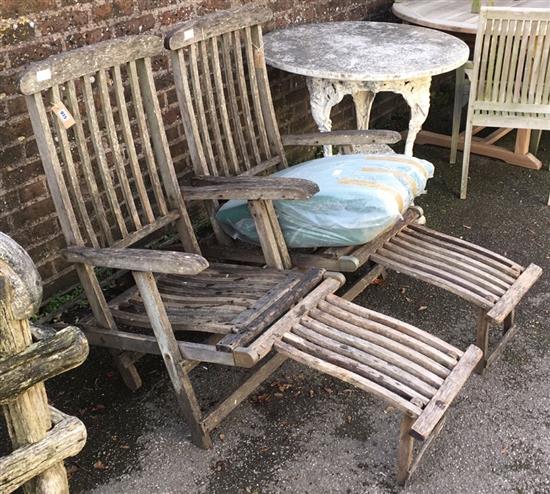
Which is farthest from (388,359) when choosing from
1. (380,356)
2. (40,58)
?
(40,58)

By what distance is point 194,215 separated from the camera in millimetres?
4168

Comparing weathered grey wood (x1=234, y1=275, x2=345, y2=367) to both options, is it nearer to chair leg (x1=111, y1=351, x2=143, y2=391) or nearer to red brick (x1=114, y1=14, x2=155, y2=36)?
chair leg (x1=111, y1=351, x2=143, y2=391)

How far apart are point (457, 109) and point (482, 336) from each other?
2.40m

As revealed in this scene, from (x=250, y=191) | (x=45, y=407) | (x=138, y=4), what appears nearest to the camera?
(x=45, y=407)

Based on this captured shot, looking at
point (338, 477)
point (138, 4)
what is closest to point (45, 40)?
point (138, 4)

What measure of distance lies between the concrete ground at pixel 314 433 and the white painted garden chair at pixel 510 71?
1.34m

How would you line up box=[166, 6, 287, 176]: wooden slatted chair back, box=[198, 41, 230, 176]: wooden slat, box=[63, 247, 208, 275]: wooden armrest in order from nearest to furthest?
box=[63, 247, 208, 275]: wooden armrest < box=[166, 6, 287, 176]: wooden slatted chair back < box=[198, 41, 230, 176]: wooden slat

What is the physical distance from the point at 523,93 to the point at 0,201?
3042mm

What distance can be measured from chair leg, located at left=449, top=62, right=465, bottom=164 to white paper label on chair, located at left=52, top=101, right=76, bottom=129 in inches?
117

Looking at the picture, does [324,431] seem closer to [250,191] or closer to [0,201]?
[250,191]

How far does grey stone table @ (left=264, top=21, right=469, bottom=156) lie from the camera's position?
3.58 m

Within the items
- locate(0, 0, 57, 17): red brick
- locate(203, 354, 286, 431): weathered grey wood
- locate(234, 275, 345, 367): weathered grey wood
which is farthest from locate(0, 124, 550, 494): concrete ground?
locate(0, 0, 57, 17): red brick

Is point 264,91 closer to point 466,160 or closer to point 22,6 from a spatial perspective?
point 22,6

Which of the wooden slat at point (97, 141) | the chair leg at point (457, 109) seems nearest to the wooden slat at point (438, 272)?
the wooden slat at point (97, 141)
